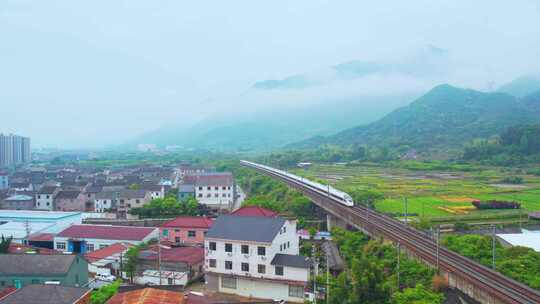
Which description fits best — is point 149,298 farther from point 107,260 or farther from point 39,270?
point 107,260

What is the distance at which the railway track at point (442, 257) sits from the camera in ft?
56.2

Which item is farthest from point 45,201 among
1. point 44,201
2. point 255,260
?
point 255,260

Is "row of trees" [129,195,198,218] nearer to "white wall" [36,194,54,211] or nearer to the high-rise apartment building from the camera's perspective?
"white wall" [36,194,54,211]

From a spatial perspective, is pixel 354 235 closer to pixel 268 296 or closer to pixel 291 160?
pixel 268 296

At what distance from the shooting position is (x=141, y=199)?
1917 inches

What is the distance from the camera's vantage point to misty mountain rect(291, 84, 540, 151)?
5074 inches

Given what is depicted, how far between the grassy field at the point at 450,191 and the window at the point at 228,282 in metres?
20.9

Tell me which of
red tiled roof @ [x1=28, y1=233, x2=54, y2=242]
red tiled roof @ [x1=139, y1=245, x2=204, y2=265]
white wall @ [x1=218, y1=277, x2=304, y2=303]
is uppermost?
red tiled roof @ [x1=139, y1=245, x2=204, y2=265]

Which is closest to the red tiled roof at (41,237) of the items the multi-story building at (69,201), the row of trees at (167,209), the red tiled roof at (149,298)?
the row of trees at (167,209)

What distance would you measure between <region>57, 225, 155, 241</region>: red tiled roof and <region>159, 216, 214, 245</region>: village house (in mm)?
1263

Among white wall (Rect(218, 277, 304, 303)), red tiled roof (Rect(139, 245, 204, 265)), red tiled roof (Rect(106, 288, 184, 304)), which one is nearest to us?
red tiled roof (Rect(106, 288, 184, 304))

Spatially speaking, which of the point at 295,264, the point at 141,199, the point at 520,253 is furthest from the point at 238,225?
the point at 141,199

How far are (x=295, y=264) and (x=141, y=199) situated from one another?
30.8m

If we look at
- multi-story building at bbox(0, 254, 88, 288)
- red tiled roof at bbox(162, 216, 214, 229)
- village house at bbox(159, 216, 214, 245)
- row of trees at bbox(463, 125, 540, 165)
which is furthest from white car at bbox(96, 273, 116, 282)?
row of trees at bbox(463, 125, 540, 165)
